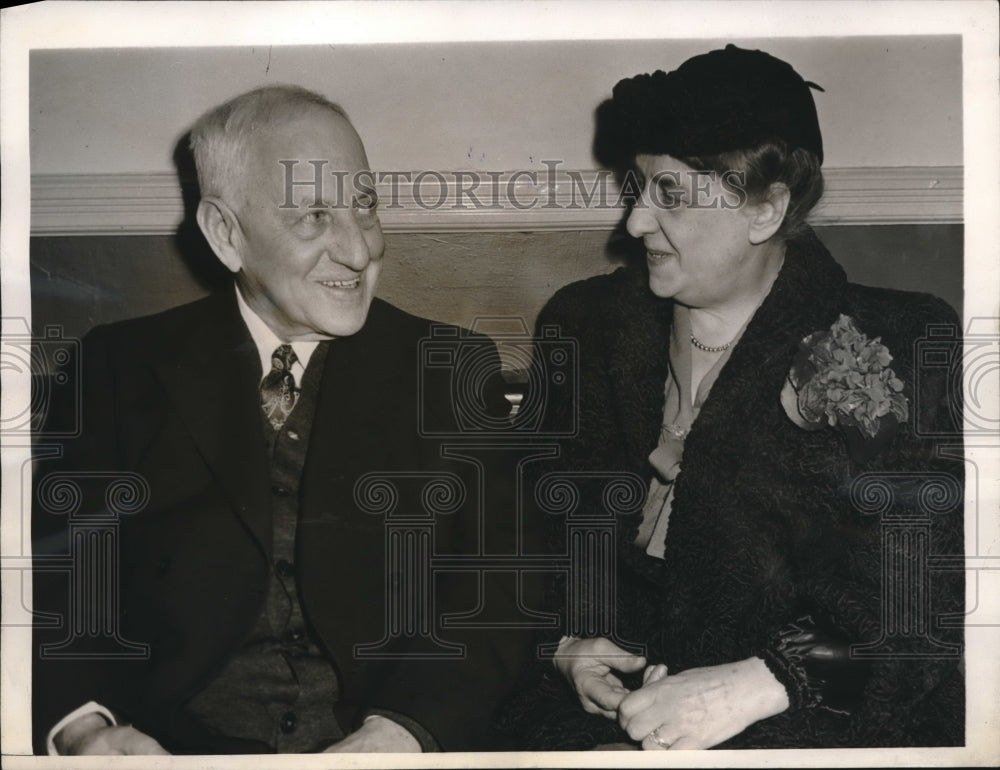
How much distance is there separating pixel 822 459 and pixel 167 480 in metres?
1.68

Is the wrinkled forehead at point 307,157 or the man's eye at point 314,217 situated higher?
the wrinkled forehead at point 307,157

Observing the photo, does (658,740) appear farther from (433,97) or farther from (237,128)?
(237,128)

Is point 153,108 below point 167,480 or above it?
above

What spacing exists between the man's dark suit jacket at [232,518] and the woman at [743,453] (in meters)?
0.28

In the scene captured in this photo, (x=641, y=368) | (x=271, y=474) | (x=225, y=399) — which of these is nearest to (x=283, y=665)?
(x=271, y=474)

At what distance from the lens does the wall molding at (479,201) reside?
9.77 feet

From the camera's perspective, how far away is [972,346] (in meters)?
3.04

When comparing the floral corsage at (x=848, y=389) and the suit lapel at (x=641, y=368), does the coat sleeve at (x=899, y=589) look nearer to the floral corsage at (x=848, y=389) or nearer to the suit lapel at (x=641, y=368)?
the floral corsage at (x=848, y=389)

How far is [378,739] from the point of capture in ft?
9.75

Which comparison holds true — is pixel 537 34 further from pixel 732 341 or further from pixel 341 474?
pixel 341 474

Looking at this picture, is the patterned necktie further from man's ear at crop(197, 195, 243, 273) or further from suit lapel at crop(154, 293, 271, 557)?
man's ear at crop(197, 195, 243, 273)

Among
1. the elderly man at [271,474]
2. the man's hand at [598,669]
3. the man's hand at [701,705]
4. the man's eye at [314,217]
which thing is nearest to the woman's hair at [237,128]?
the elderly man at [271,474]

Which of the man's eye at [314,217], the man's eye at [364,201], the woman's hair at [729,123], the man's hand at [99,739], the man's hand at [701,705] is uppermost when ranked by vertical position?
the woman's hair at [729,123]

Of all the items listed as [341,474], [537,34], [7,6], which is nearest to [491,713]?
[341,474]
